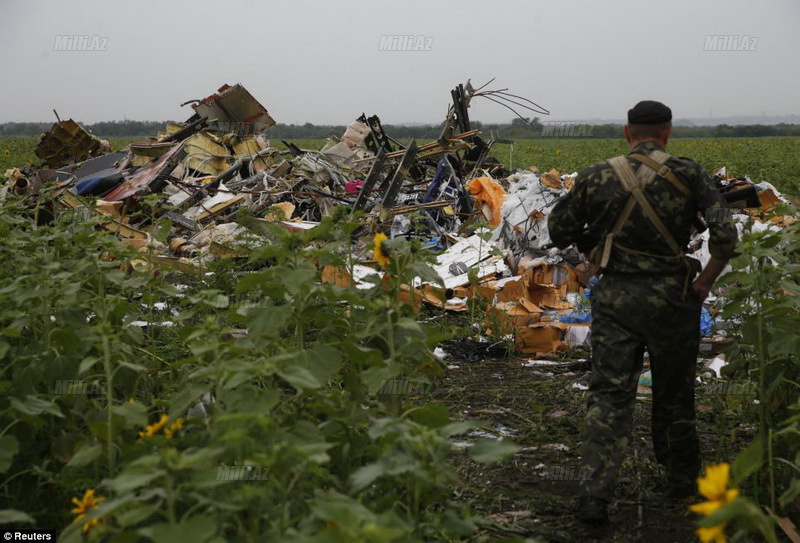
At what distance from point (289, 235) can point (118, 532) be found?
1252mm

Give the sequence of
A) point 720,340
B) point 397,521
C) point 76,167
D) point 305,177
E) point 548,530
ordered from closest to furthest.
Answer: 1. point 397,521
2. point 548,530
3. point 720,340
4. point 305,177
5. point 76,167

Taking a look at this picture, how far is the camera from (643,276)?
381 cm

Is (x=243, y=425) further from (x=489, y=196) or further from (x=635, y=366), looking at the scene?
(x=489, y=196)

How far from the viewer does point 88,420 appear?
3324 mm

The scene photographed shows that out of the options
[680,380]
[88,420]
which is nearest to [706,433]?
[680,380]

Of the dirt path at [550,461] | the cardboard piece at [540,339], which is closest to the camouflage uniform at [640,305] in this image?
the dirt path at [550,461]

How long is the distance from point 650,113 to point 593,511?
5.69 ft

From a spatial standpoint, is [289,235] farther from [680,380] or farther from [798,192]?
[798,192]

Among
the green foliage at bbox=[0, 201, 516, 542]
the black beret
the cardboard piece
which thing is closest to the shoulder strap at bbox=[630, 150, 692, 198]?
the black beret

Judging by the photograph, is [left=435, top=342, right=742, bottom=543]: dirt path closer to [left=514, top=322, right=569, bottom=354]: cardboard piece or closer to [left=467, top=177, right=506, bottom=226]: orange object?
[left=514, top=322, right=569, bottom=354]: cardboard piece

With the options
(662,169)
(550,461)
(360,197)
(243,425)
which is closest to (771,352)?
(662,169)

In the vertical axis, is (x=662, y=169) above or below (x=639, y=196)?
above

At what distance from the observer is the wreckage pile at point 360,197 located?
7.20 metres

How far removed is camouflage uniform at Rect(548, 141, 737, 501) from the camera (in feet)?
12.1
